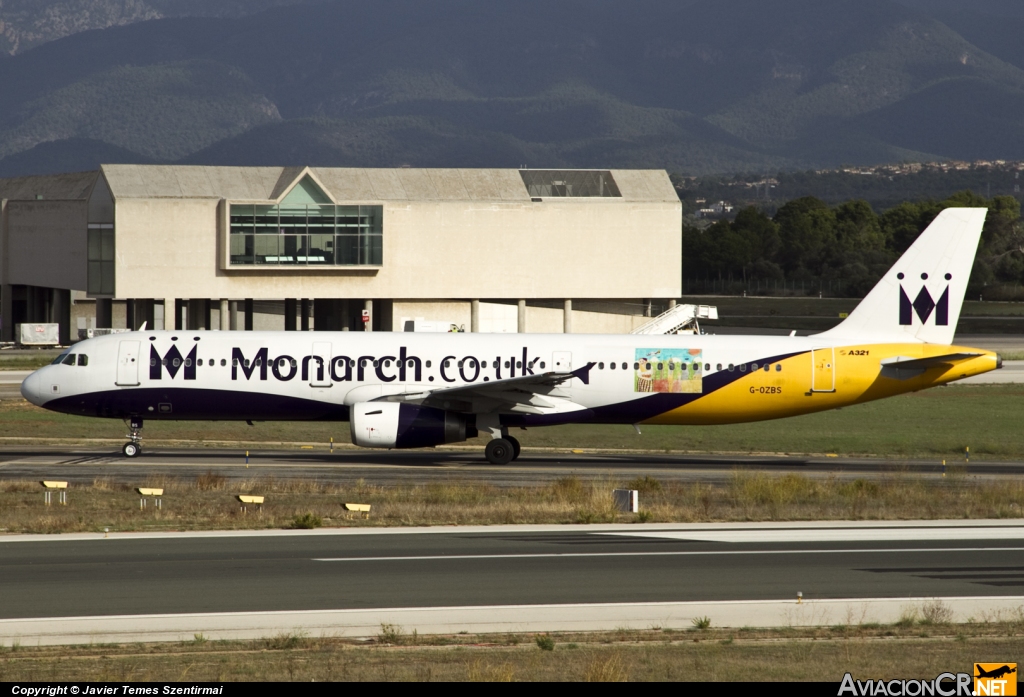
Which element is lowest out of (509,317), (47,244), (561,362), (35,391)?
(35,391)

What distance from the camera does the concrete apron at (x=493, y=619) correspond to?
16.5 meters

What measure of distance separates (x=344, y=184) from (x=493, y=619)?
80864 mm

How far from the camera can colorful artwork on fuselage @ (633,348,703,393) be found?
37969mm

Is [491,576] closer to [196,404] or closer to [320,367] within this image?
[320,367]

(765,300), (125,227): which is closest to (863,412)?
(125,227)

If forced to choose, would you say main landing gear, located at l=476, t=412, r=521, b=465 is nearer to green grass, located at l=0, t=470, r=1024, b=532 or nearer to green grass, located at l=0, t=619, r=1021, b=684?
green grass, located at l=0, t=470, r=1024, b=532

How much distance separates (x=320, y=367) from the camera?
37344 mm

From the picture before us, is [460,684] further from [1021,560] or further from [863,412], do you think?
[863,412]

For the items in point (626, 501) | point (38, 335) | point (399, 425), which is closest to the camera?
point (626, 501)

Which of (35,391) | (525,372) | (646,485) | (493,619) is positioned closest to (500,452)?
(525,372)

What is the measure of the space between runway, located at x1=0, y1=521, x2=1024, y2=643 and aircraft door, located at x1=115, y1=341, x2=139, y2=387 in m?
13.8

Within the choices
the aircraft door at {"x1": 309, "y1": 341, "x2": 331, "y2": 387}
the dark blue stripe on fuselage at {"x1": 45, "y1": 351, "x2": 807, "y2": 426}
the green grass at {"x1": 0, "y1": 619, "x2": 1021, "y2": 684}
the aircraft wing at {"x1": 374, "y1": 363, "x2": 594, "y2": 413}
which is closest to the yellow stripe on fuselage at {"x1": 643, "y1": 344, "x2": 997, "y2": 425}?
the dark blue stripe on fuselage at {"x1": 45, "y1": 351, "x2": 807, "y2": 426}

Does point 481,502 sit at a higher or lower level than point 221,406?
lower

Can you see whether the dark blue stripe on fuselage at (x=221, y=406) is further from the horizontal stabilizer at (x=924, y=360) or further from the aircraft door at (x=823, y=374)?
the horizontal stabilizer at (x=924, y=360)
